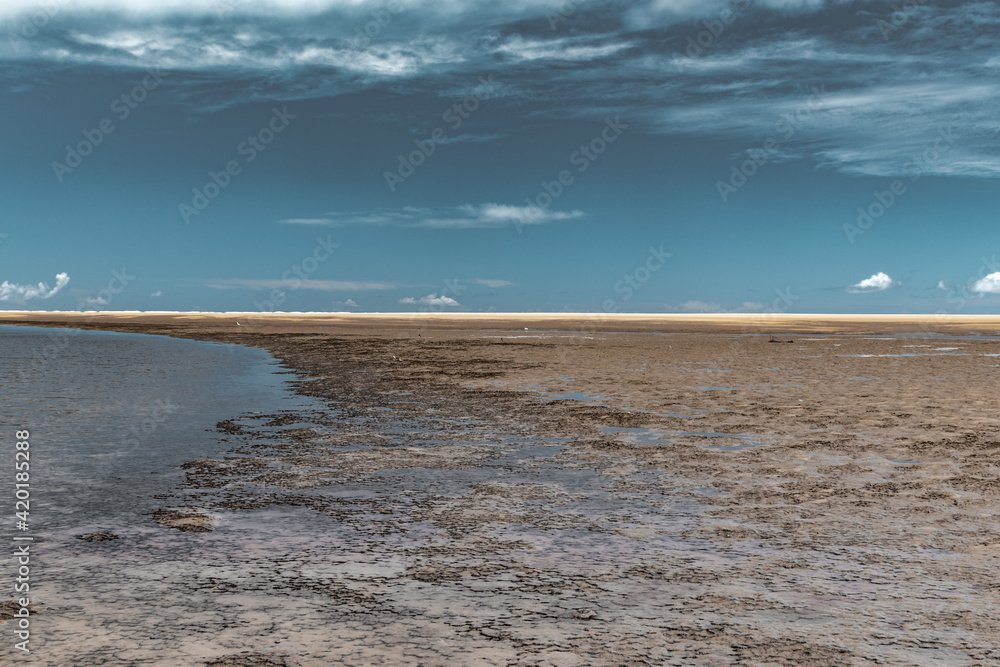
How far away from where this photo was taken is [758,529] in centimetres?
729

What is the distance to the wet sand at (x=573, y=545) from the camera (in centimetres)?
467

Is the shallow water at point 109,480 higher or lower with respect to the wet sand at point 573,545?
higher

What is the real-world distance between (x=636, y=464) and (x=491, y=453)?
2.12m

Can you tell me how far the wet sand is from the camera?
467cm

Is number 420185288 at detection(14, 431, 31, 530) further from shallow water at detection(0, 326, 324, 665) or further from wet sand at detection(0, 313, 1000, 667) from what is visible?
wet sand at detection(0, 313, 1000, 667)

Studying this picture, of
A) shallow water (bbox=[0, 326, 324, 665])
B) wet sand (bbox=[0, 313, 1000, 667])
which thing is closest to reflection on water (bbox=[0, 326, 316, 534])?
shallow water (bbox=[0, 326, 324, 665])

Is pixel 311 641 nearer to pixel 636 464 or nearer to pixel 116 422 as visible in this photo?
pixel 636 464

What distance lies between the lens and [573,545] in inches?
265

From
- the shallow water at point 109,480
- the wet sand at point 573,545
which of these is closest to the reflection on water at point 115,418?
the shallow water at point 109,480

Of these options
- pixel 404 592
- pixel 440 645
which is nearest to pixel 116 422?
pixel 404 592

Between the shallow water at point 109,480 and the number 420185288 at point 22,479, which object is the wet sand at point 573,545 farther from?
the number 420185288 at point 22,479

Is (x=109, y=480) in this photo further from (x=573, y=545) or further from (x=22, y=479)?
(x=573, y=545)

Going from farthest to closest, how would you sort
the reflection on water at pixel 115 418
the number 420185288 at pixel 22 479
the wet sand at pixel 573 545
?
the reflection on water at pixel 115 418
the number 420185288 at pixel 22 479
the wet sand at pixel 573 545

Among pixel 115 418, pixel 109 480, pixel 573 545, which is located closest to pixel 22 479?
pixel 109 480
